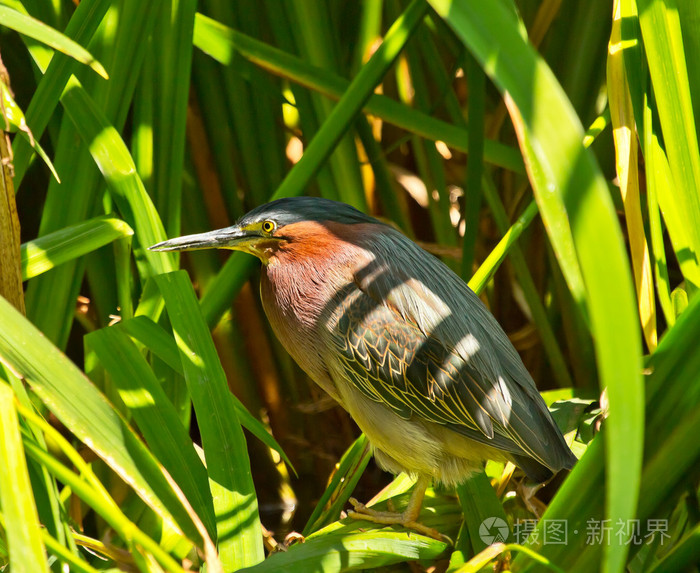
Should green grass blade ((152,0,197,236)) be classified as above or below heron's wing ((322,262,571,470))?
above

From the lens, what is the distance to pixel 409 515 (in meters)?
1.66

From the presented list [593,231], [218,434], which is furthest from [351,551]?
[593,231]

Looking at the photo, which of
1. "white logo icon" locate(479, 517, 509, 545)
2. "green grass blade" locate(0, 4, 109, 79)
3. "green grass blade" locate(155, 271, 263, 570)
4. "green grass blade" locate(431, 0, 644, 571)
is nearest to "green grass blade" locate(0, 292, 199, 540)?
"green grass blade" locate(155, 271, 263, 570)

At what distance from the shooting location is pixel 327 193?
2006mm

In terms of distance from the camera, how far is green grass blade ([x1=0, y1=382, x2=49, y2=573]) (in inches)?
32.2

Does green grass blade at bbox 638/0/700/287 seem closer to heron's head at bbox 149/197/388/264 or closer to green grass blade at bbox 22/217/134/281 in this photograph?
heron's head at bbox 149/197/388/264

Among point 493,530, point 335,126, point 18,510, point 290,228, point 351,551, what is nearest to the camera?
point 18,510

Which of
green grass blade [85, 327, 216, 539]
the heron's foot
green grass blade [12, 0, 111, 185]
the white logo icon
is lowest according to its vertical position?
the heron's foot

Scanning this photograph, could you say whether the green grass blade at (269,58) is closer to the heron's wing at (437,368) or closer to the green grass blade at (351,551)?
the heron's wing at (437,368)

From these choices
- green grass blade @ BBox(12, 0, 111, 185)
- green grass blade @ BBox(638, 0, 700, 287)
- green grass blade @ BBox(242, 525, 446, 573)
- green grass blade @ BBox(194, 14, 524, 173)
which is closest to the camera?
green grass blade @ BBox(242, 525, 446, 573)

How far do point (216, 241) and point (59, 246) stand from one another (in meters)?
0.36

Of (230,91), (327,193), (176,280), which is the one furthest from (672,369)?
(230,91)

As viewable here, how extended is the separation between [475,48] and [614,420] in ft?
1.27

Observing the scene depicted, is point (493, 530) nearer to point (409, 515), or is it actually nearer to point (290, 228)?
point (409, 515)
